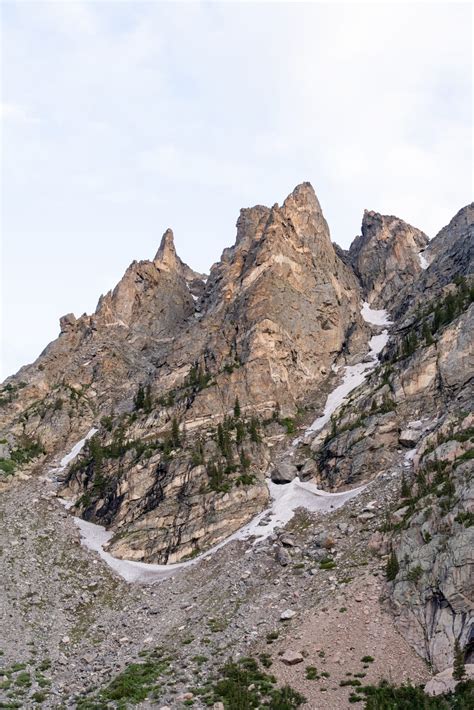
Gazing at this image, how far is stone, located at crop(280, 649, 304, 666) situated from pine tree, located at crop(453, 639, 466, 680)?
8.49 meters

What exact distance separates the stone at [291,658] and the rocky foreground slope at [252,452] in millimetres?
294

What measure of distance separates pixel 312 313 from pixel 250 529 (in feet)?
165

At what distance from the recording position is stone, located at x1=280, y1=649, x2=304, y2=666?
32.1m

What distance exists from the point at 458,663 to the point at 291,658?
924 centimetres

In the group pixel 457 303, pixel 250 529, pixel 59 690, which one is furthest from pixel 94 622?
pixel 457 303

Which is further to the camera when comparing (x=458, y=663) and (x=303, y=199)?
(x=303, y=199)

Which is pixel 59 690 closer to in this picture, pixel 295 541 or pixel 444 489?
pixel 295 541

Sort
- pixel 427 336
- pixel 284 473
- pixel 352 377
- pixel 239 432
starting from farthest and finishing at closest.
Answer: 1. pixel 352 377
2. pixel 239 432
3. pixel 427 336
4. pixel 284 473

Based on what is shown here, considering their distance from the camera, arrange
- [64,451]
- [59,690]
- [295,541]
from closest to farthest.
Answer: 1. [59,690]
2. [295,541]
3. [64,451]

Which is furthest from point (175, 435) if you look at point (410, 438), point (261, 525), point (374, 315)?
point (374, 315)

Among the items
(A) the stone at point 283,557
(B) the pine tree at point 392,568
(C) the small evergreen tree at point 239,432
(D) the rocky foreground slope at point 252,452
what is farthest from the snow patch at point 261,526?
(B) the pine tree at point 392,568

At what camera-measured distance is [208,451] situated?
68.1 metres

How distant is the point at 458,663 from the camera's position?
91.6 feet

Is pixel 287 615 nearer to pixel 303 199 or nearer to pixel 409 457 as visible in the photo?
pixel 409 457
